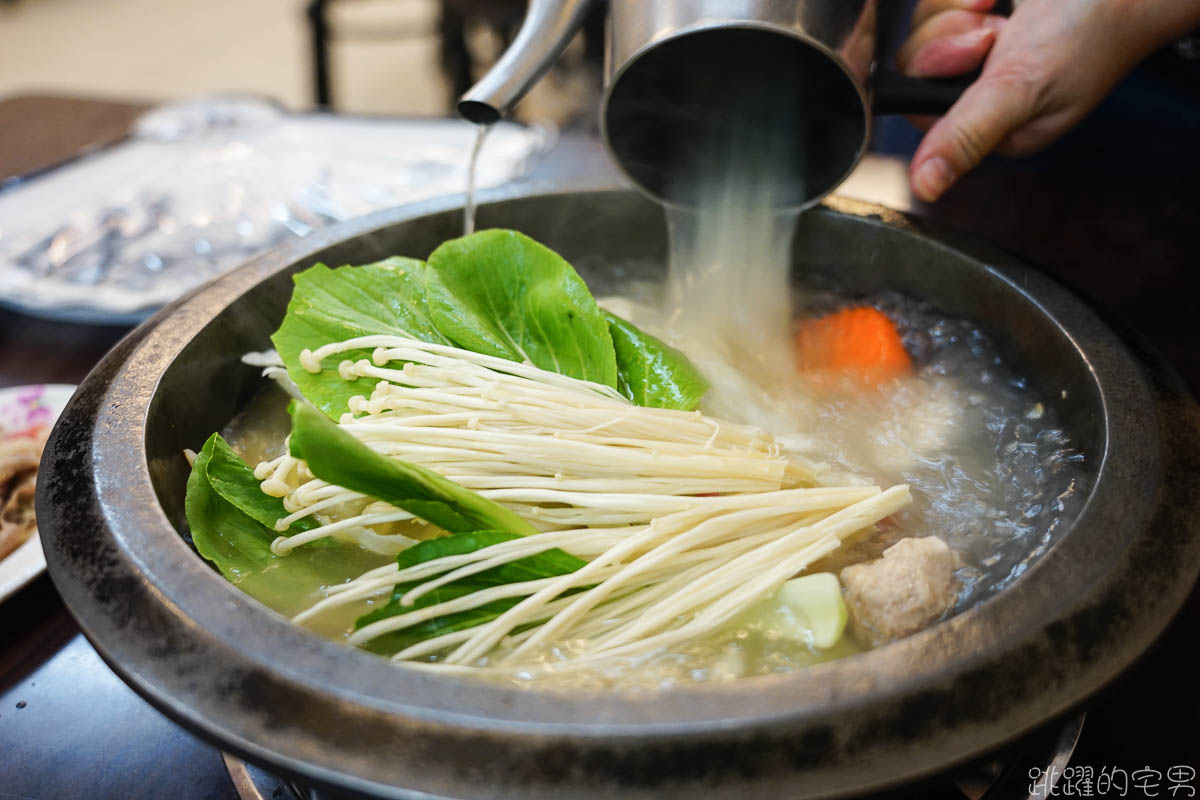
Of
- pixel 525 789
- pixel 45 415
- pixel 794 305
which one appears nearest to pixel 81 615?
pixel 525 789

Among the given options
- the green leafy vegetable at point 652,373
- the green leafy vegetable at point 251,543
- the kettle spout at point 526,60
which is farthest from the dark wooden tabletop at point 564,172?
the kettle spout at point 526,60

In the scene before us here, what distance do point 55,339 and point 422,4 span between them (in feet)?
22.2

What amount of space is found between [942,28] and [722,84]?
51 centimetres

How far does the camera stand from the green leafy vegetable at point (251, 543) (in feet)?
3.38

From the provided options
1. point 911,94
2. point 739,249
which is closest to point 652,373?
point 739,249

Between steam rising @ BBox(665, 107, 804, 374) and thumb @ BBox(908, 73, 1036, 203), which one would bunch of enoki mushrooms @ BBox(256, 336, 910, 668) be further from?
thumb @ BBox(908, 73, 1036, 203)

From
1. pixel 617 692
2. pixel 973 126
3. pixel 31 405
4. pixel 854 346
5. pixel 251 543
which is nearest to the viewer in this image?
pixel 617 692

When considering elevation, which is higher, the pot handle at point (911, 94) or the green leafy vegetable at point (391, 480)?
the pot handle at point (911, 94)

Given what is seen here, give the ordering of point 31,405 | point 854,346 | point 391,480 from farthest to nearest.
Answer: point 31,405 → point 854,346 → point 391,480

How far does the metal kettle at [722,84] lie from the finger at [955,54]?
0.11 meters

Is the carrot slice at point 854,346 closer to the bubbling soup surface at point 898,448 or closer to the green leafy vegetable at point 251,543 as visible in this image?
the bubbling soup surface at point 898,448

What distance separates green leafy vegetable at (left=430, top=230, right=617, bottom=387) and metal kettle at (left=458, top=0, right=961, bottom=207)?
210mm

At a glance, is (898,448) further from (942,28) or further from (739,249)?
(942,28)

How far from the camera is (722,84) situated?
1.48 meters
